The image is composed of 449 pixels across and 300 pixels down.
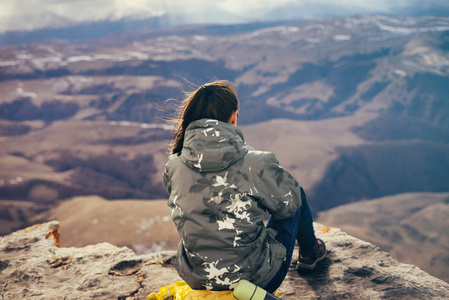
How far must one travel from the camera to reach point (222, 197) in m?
1.54

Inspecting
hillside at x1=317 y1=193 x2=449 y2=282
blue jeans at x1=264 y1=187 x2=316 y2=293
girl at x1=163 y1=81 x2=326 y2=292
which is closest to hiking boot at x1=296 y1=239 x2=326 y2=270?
blue jeans at x1=264 y1=187 x2=316 y2=293

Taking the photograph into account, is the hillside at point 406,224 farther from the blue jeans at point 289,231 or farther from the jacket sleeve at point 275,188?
the jacket sleeve at point 275,188

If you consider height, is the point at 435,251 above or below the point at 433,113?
below

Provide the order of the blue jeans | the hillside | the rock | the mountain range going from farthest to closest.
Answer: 1. the mountain range
2. the hillside
3. the rock
4. the blue jeans

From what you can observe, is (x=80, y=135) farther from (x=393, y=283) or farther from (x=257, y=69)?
(x=393, y=283)

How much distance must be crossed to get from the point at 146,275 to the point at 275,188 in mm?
1880

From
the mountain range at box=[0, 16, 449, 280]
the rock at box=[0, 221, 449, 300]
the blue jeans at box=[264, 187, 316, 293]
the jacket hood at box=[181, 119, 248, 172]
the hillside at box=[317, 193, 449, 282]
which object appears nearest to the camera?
the jacket hood at box=[181, 119, 248, 172]

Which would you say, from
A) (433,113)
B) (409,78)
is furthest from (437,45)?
(433,113)

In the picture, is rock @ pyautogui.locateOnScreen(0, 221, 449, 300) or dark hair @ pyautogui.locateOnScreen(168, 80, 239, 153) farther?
rock @ pyautogui.locateOnScreen(0, 221, 449, 300)

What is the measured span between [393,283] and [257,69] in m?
28.1

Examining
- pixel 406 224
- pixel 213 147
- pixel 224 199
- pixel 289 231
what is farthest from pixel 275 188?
pixel 406 224

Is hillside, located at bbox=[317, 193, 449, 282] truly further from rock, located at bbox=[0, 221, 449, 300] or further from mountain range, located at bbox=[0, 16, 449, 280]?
rock, located at bbox=[0, 221, 449, 300]

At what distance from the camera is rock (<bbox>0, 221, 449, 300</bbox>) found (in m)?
2.47

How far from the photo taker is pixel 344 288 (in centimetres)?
250
